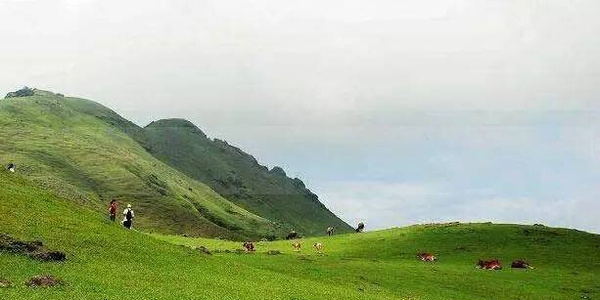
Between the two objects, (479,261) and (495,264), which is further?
(479,261)

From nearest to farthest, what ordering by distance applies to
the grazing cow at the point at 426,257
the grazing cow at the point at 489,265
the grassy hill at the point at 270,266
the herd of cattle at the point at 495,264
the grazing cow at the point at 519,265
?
1. the grassy hill at the point at 270,266
2. the grazing cow at the point at 489,265
3. the herd of cattle at the point at 495,264
4. the grazing cow at the point at 519,265
5. the grazing cow at the point at 426,257

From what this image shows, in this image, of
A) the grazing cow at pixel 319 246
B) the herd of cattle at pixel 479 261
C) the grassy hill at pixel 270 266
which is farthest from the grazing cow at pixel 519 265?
the grazing cow at pixel 319 246

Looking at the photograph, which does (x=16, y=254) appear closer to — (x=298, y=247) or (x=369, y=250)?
(x=298, y=247)

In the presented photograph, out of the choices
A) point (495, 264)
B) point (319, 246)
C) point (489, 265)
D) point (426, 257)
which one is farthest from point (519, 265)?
point (319, 246)

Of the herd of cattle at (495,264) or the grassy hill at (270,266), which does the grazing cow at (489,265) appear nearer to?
the herd of cattle at (495,264)

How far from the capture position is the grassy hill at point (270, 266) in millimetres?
38344

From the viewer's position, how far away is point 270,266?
60094 millimetres

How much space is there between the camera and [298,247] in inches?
3204

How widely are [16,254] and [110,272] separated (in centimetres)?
625

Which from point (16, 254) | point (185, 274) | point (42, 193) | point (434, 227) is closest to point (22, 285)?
point (16, 254)

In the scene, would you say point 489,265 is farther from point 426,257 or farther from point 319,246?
point 319,246

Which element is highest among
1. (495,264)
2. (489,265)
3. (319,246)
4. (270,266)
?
(495,264)

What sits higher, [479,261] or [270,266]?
[479,261]

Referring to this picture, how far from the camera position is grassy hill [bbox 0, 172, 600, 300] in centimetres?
3834
